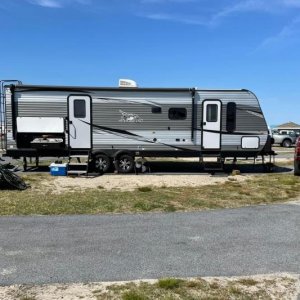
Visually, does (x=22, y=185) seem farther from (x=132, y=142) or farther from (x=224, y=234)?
(x=224, y=234)

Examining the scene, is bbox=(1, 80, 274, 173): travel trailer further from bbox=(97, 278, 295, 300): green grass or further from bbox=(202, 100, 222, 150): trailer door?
bbox=(97, 278, 295, 300): green grass

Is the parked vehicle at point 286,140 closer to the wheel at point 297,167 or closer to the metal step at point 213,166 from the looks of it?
the metal step at point 213,166

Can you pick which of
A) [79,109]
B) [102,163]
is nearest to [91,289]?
[102,163]

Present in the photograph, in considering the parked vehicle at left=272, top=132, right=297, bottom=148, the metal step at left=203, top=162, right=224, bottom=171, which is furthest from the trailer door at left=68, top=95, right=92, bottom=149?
the parked vehicle at left=272, top=132, right=297, bottom=148

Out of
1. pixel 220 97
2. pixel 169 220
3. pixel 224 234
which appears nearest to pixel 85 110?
pixel 220 97

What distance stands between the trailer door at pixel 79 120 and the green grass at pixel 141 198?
3491 millimetres

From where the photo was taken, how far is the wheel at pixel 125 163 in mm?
17062

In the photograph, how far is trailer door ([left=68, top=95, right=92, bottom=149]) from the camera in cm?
1678

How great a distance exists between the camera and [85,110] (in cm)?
1688

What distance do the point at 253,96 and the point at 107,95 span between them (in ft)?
18.2

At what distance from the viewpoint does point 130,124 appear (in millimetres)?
17062

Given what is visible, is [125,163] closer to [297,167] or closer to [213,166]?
[213,166]

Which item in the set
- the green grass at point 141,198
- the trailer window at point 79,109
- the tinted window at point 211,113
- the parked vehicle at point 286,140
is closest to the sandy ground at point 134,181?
the green grass at point 141,198

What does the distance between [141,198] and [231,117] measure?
763 centimetres
